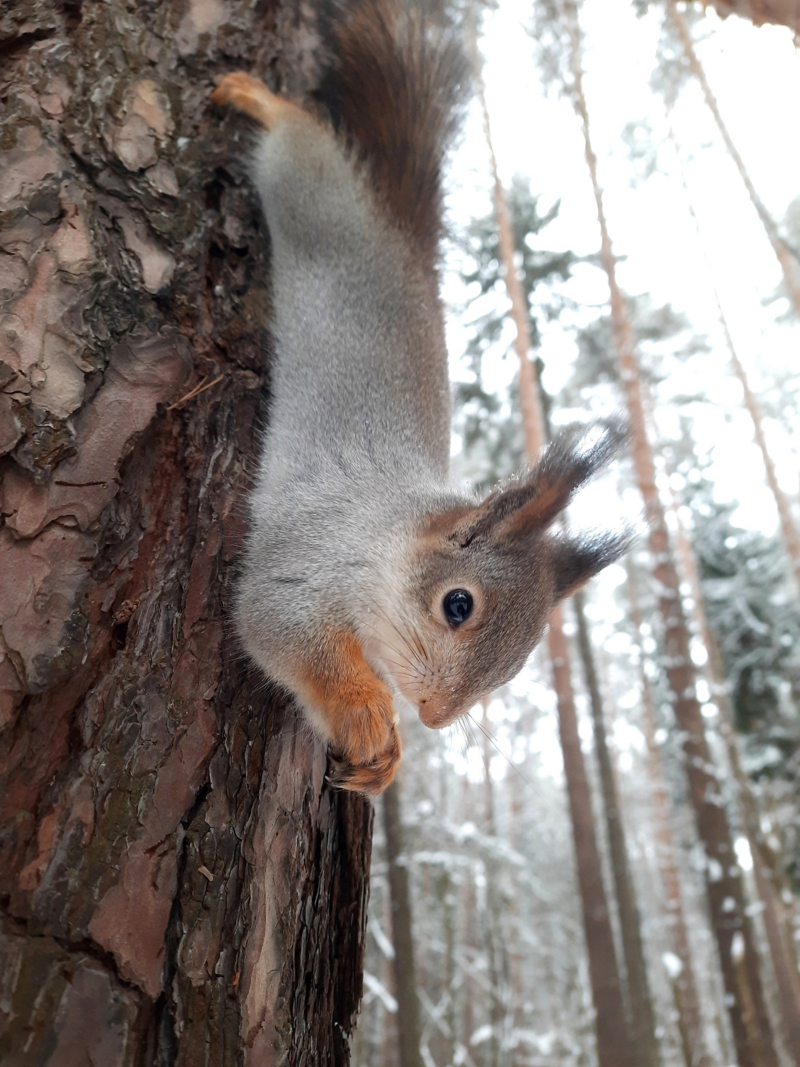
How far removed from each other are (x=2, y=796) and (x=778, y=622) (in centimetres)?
906

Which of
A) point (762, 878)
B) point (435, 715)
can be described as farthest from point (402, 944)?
point (762, 878)

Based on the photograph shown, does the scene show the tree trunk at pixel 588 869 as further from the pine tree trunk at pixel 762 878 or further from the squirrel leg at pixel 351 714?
the squirrel leg at pixel 351 714

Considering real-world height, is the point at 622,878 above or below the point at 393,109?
below

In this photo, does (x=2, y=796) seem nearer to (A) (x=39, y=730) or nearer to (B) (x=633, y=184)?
(A) (x=39, y=730)

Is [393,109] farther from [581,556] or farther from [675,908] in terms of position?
[675,908]

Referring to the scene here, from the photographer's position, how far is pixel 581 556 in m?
1.76

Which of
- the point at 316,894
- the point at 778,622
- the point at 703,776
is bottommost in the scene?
the point at 316,894

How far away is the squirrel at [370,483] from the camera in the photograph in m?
1.50

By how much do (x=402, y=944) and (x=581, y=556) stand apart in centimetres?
405

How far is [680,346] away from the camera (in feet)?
36.8

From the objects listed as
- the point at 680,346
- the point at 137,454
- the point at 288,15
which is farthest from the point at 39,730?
the point at 680,346

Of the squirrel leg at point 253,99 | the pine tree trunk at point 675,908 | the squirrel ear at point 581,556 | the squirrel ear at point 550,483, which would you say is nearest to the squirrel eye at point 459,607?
the squirrel ear at point 550,483

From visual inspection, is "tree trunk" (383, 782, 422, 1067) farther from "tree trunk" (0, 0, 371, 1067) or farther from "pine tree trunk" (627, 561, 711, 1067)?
"tree trunk" (0, 0, 371, 1067)

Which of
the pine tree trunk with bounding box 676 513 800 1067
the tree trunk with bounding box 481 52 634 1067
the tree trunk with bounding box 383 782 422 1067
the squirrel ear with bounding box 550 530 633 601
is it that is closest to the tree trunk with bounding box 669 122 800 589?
the pine tree trunk with bounding box 676 513 800 1067
